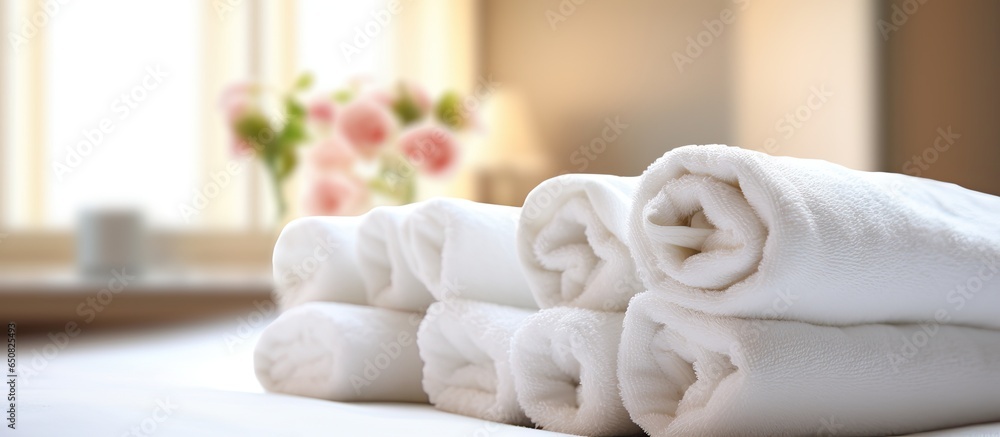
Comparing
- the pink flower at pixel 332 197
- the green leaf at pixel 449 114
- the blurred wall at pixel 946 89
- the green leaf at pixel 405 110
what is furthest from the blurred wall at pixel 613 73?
the pink flower at pixel 332 197

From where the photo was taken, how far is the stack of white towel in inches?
22.8

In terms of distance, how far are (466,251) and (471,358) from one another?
0.09 meters

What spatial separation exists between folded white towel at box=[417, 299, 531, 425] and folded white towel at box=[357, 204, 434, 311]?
0.07 m

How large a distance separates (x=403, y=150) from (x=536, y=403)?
47.6 inches

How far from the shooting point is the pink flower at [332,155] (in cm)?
196

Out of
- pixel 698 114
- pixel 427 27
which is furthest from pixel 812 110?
pixel 427 27

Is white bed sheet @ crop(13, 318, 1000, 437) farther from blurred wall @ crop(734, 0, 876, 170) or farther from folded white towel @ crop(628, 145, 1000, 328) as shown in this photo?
blurred wall @ crop(734, 0, 876, 170)

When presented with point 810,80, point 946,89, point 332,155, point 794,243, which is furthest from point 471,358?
point 810,80

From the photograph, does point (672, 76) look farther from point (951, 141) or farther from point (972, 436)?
point (972, 436)

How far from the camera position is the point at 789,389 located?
582mm

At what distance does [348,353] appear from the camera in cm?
87

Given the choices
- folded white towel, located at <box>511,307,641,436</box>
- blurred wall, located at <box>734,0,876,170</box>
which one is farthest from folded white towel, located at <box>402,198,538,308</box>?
blurred wall, located at <box>734,0,876,170</box>

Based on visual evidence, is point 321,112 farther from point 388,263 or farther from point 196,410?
point 196,410

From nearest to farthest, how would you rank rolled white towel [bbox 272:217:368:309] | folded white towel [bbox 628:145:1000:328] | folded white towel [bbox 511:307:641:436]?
folded white towel [bbox 628:145:1000:328] < folded white towel [bbox 511:307:641:436] < rolled white towel [bbox 272:217:368:309]
